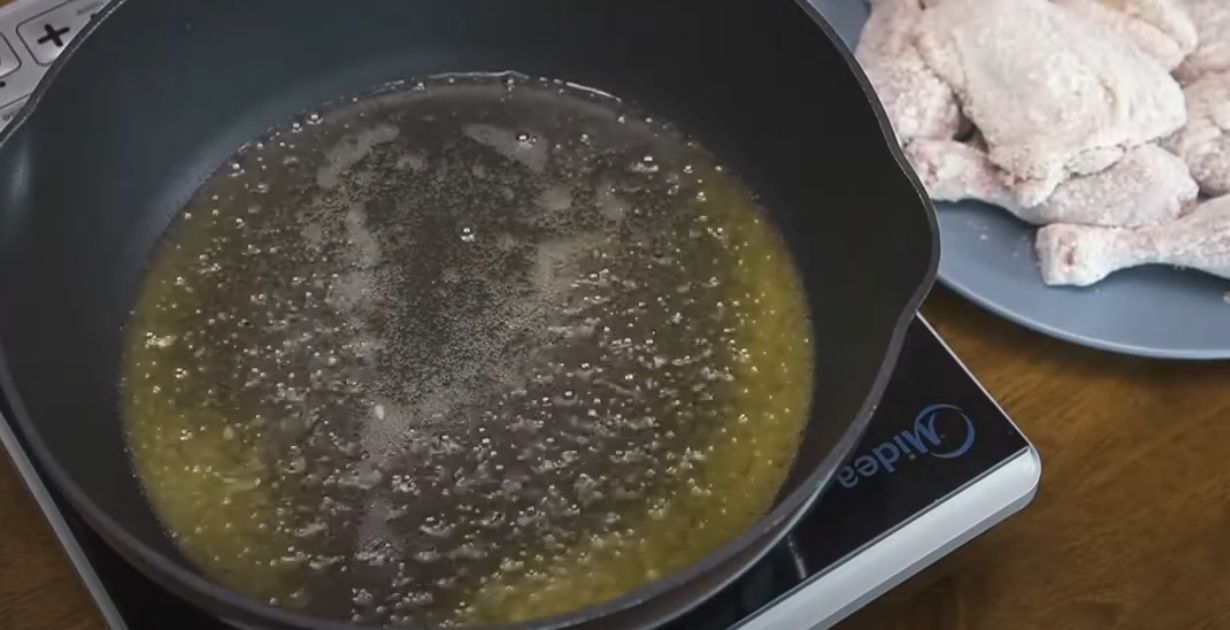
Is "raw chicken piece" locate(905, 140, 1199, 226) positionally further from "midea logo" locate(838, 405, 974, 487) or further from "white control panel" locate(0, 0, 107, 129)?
"white control panel" locate(0, 0, 107, 129)

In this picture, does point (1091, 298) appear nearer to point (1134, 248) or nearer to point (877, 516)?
point (1134, 248)

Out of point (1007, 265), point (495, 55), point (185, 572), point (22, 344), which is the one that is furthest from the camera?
point (495, 55)

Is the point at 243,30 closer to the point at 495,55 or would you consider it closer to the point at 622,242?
the point at 495,55

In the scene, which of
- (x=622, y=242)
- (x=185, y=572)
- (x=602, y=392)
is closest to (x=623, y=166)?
(x=622, y=242)

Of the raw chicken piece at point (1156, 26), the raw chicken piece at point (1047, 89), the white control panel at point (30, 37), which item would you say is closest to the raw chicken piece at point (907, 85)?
the raw chicken piece at point (1047, 89)

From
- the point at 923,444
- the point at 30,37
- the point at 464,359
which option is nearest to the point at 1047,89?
the point at 923,444

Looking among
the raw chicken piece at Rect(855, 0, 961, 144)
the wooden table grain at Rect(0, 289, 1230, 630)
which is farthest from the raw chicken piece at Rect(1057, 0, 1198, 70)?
the wooden table grain at Rect(0, 289, 1230, 630)
